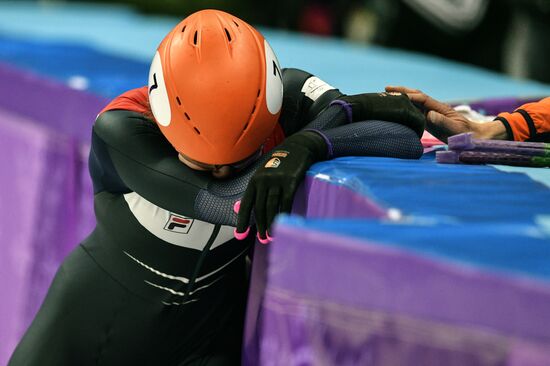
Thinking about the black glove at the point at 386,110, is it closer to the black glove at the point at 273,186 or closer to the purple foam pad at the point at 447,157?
the purple foam pad at the point at 447,157

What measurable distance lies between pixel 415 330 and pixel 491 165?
781 mm

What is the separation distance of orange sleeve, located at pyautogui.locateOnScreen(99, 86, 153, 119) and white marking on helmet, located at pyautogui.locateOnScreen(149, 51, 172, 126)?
0.14m

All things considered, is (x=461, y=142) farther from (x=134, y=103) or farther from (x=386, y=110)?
(x=134, y=103)

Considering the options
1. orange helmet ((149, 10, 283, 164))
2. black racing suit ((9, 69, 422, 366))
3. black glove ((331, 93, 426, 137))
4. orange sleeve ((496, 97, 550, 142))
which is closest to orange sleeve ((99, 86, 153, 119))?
black racing suit ((9, 69, 422, 366))

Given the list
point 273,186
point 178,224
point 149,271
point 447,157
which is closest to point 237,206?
point 273,186

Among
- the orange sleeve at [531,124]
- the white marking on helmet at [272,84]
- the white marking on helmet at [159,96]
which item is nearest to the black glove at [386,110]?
the white marking on helmet at [272,84]

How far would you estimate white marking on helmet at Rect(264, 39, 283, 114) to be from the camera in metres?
1.90

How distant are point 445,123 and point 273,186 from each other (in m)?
0.61

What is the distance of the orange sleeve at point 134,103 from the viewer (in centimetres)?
207

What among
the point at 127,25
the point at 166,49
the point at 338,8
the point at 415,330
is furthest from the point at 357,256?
the point at 338,8

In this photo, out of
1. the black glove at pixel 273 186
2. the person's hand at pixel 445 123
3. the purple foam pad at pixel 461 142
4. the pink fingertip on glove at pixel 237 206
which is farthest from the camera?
the person's hand at pixel 445 123

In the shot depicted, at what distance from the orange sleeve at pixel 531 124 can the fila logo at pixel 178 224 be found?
0.79 metres

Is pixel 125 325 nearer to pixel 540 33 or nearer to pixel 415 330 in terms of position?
pixel 415 330

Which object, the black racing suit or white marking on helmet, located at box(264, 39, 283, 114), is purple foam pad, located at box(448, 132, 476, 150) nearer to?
the black racing suit
